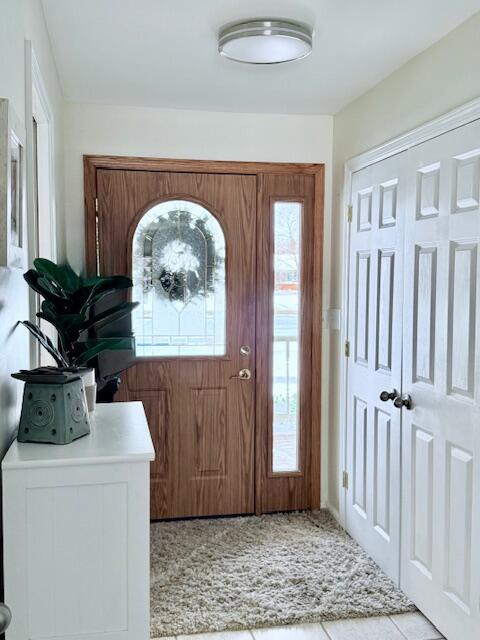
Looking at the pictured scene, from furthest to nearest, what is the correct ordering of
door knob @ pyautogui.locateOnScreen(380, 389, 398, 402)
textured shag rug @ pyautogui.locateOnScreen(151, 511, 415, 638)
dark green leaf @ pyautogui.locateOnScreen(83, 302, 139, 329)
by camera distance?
door knob @ pyautogui.locateOnScreen(380, 389, 398, 402), textured shag rug @ pyautogui.locateOnScreen(151, 511, 415, 638), dark green leaf @ pyautogui.locateOnScreen(83, 302, 139, 329)

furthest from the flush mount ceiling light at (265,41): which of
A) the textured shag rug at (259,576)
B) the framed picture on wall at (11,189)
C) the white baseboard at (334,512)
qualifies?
the white baseboard at (334,512)

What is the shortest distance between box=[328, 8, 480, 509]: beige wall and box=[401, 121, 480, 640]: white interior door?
17cm

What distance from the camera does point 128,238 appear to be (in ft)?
11.7

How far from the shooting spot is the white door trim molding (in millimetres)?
2347

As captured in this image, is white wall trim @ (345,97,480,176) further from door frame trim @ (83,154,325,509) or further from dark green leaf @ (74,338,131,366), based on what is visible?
dark green leaf @ (74,338,131,366)

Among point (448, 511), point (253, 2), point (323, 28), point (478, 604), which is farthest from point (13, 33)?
point (478, 604)

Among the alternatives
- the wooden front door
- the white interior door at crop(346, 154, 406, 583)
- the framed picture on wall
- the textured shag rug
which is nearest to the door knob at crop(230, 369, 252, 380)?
the wooden front door

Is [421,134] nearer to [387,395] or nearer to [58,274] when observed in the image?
[387,395]

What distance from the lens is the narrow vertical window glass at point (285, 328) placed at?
12.4 ft

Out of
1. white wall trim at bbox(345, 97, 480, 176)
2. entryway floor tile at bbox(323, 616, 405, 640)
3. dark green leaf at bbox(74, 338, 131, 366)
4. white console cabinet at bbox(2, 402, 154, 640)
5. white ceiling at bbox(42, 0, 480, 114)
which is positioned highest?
white ceiling at bbox(42, 0, 480, 114)

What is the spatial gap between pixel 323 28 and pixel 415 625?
2.37m

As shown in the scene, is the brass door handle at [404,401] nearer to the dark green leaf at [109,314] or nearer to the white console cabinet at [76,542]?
the dark green leaf at [109,314]

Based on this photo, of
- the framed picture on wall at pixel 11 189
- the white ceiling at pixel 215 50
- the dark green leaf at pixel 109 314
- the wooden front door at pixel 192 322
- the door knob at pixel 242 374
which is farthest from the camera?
the door knob at pixel 242 374

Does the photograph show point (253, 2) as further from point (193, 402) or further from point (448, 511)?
point (193, 402)
